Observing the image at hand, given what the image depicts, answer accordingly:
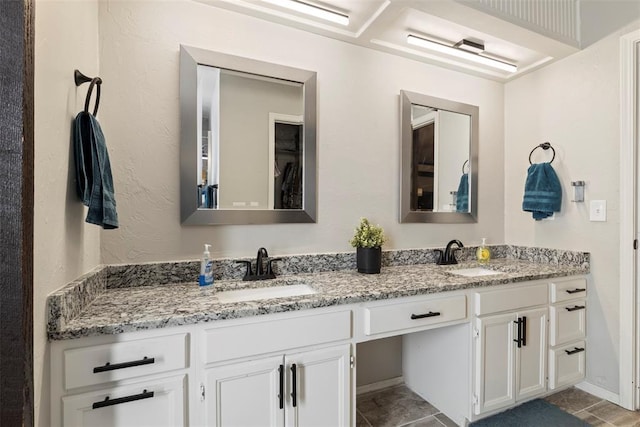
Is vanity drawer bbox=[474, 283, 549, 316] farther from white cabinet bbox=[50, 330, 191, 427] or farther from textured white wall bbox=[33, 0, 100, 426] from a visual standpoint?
textured white wall bbox=[33, 0, 100, 426]

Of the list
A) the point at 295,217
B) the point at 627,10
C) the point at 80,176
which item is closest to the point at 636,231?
the point at 627,10

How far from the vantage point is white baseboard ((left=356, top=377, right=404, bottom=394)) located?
6.69ft

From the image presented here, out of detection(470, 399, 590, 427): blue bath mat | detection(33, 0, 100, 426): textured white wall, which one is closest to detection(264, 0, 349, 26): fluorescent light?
detection(33, 0, 100, 426): textured white wall

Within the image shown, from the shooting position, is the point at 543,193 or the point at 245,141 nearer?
the point at 245,141

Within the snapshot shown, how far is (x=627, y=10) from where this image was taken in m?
1.88

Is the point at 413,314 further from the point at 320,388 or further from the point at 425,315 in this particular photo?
the point at 320,388

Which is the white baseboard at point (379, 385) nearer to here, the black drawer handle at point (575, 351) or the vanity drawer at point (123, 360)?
the black drawer handle at point (575, 351)

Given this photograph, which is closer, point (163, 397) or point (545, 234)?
point (163, 397)

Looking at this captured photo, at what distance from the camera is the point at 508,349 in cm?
176

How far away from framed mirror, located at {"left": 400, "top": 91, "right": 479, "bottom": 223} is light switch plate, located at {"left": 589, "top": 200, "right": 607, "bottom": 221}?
68cm

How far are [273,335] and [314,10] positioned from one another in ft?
5.45

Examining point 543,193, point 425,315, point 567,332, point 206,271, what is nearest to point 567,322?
point 567,332

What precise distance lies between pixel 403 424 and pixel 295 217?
4.31ft

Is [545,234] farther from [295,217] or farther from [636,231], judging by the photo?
[295,217]
